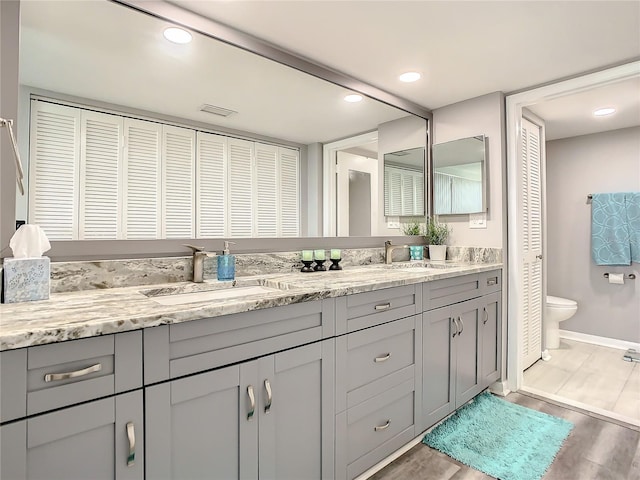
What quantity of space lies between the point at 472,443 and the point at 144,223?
201cm

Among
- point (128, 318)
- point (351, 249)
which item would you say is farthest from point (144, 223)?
point (351, 249)

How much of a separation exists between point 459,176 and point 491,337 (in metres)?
1.22

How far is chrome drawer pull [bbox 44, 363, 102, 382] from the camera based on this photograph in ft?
2.76

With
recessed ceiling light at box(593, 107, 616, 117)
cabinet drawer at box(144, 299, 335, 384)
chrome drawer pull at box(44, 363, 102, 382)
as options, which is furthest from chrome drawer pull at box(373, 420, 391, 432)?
recessed ceiling light at box(593, 107, 616, 117)

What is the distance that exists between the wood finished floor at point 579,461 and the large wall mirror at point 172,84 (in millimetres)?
1329

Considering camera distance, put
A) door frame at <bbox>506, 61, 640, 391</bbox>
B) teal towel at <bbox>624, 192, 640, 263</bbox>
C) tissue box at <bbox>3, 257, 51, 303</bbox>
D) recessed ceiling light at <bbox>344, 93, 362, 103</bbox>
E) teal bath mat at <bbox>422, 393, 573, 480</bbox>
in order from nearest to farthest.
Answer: tissue box at <bbox>3, 257, 51, 303</bbox> < teal bath mat at <bbox>422, 393, 573, 480</bbox> < recessed ceiling light at <bbox>344, 93, 362, 103</bbox> < door frame at <bbox>506, 61, 640, 391</bbox> < teal towel at <bbox>624, 192, 640, 263</bbox>

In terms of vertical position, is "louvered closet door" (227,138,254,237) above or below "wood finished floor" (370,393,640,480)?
above

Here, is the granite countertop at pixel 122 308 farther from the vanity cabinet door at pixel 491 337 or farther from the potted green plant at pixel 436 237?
the potted green plant at pixel 436 237

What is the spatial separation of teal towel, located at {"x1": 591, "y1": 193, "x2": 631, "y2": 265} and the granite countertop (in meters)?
2.98

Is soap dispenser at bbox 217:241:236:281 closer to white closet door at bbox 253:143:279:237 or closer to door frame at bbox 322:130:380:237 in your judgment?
white closet door at bbox 253:143:279:237

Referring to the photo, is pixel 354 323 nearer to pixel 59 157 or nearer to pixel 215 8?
pixel 59 157

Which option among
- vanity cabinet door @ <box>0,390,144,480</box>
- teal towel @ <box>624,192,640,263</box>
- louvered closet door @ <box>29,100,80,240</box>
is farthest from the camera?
teal towel @ <box>624,192,640,263</box>

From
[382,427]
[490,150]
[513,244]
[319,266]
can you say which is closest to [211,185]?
[319,266]

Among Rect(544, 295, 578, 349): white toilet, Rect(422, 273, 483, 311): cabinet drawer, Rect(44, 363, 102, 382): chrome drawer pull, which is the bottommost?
Rect(544, 295, 578, 349): white toilet
